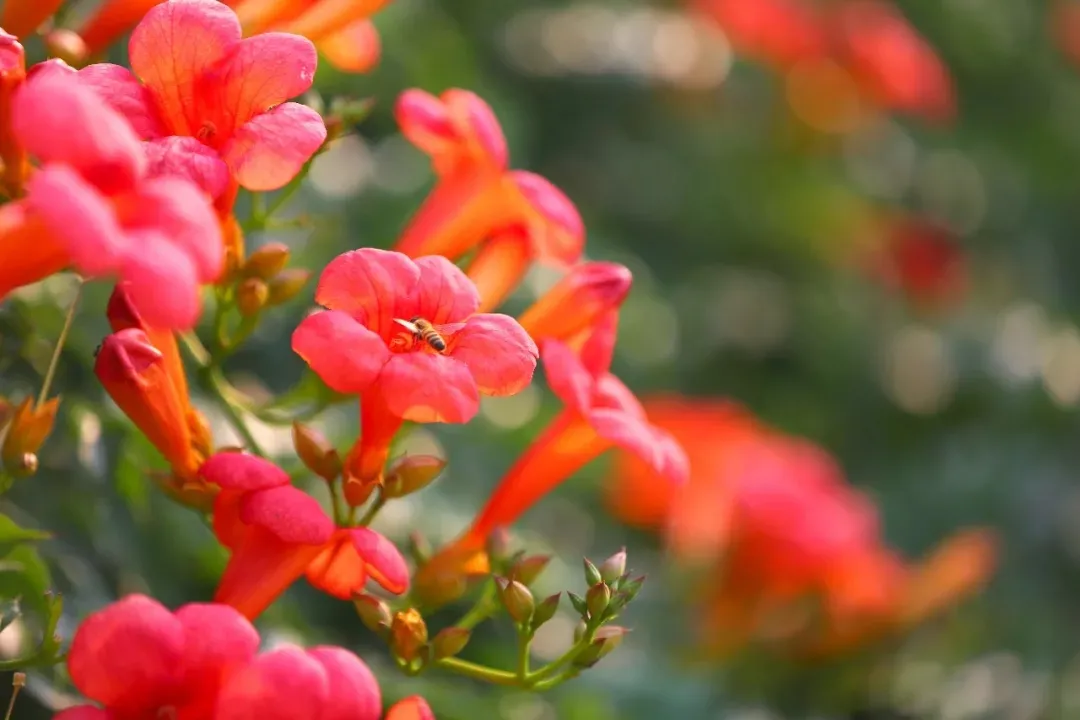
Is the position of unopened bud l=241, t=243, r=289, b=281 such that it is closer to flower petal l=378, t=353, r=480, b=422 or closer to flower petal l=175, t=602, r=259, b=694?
flower petal l=378, t=353, r=480, b=422

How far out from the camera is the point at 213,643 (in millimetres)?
1316

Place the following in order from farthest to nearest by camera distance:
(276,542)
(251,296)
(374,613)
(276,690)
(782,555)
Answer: (782,555), (251,296), (374,613), (276,542), (276,690)

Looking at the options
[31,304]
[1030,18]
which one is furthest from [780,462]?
[1030,18]

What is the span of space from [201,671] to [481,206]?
84 centimetres

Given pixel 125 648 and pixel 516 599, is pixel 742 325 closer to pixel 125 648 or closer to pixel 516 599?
pixel 516 599

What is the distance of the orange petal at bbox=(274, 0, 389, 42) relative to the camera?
1.81 meters

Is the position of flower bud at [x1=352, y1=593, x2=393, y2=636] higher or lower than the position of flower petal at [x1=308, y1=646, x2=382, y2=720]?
lower

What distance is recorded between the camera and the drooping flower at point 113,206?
1027 mm

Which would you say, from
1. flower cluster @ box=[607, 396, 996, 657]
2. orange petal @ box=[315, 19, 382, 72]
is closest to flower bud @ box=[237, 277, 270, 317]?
orange petal @ box=[315, 19, 382, 72]

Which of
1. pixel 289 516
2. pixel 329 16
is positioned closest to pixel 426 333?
pixel 289 516

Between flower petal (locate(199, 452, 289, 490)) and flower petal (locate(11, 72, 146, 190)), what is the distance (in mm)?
420

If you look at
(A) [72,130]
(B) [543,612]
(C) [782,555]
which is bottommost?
(C) [782,555]

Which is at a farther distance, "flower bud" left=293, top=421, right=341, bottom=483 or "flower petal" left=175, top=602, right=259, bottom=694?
"flower bud" left=293, top=421, right=341, bottom=483

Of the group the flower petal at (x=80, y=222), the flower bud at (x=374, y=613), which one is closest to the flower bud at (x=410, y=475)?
the flower bud at (x=374, y=613)
